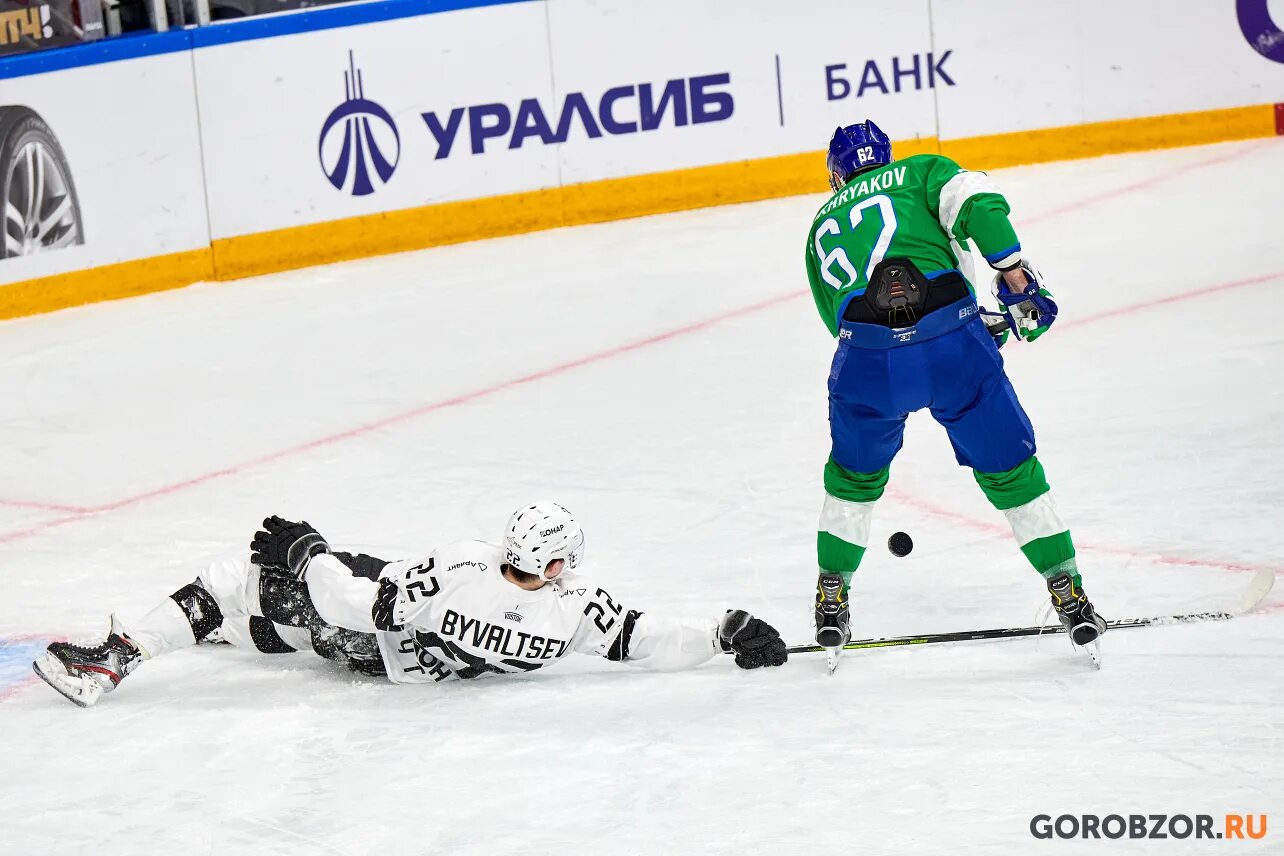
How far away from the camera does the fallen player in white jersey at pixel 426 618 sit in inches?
178

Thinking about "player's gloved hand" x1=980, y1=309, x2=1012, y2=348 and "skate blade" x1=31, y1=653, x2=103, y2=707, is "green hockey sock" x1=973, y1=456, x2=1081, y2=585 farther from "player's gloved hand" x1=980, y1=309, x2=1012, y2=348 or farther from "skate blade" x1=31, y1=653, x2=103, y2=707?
"skate blade" x1=31, y1=653, x2=103, y2=707

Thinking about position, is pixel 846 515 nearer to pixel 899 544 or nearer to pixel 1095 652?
pixel 899 544

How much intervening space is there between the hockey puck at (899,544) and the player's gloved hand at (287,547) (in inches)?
60.5

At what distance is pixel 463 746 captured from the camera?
14.5 feet

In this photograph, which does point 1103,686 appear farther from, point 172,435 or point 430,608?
point 172,435

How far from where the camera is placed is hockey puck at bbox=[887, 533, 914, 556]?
4.84 metres

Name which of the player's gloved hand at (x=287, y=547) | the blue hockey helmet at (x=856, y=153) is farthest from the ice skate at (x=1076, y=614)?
the player's gloved hand at (x=287, y=547)

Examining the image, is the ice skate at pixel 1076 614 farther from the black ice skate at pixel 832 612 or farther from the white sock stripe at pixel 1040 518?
the black ice skate at pixel 832 612

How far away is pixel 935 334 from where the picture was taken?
14.7ft

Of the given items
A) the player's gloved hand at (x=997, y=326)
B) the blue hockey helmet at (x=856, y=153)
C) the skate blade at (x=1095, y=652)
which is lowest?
the skate blade at (x=1095, y=652)

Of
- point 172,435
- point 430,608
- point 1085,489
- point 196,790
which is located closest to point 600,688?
point 430,608

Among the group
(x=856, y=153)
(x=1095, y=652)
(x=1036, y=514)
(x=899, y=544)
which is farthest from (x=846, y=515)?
(x=856, y=153)

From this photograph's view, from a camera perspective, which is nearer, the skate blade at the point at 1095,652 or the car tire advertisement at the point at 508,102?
the skate blade at the point at 1095,652

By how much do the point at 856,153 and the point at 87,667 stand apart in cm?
248
